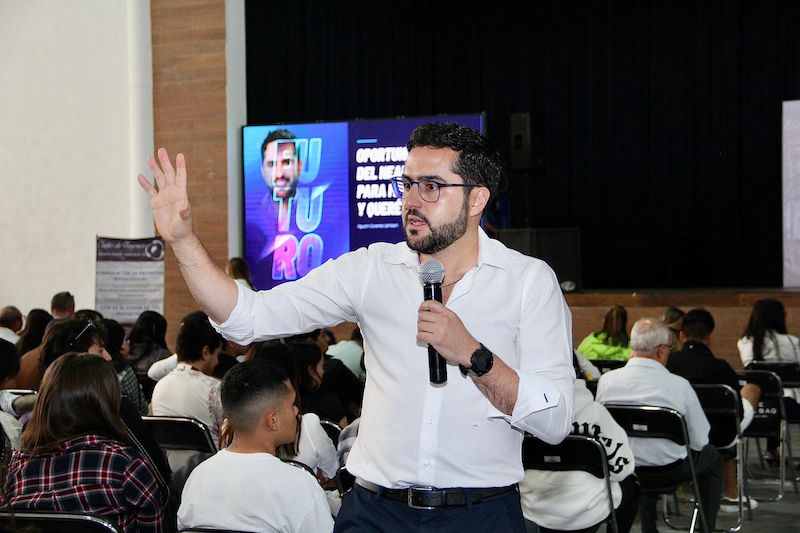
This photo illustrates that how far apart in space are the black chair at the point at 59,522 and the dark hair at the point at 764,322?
566cm

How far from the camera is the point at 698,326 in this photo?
6230mm

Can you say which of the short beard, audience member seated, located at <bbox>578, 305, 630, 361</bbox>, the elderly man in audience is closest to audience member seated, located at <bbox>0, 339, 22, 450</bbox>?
the short beard

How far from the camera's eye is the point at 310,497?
2.78m

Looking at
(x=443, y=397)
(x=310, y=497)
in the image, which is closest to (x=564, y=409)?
(x=443, y=397)

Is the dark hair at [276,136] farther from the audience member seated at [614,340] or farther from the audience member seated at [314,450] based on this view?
the audience member seated at [314,450]

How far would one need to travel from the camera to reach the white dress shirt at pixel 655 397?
4.82 metres

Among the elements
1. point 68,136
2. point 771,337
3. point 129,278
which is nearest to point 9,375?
point 129,278

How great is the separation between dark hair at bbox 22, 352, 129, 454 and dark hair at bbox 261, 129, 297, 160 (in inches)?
299

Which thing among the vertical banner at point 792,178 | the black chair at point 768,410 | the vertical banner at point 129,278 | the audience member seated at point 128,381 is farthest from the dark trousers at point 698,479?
the vertical banner at point 792,178

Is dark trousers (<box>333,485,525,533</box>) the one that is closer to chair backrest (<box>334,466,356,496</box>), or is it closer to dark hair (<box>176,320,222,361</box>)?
chair backrest (<box>334,466,356,496</box>)

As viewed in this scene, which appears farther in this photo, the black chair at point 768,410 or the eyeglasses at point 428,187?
the black chair at point 768,410

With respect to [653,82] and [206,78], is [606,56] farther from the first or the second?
[206,78]

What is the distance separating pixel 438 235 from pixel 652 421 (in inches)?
108

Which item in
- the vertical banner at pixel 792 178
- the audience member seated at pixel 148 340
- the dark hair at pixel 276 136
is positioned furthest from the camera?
the vertical banner at pixel 792 178
